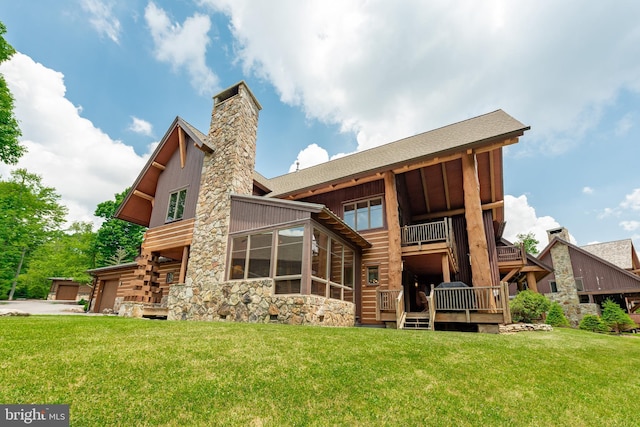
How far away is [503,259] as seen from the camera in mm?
17172

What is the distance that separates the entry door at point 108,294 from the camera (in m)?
19.0

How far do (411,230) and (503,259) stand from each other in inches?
309

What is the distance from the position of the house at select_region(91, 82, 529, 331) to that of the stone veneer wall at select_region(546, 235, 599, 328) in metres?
13.1

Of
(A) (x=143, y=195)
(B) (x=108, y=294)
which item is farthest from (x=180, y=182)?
(B) (x=108, y=294)

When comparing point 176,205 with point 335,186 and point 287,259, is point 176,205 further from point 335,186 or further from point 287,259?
point 335,186

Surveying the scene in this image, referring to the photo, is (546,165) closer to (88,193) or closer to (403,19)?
(403,19)

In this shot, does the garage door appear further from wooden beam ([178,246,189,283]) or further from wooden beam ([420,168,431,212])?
wooden beam ([420,168,431,212])

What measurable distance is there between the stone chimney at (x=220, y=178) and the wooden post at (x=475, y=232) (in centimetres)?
893

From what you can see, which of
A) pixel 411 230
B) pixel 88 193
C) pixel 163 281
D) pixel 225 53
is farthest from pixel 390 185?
pixel 88 193

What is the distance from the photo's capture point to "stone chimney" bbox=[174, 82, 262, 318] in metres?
11.7

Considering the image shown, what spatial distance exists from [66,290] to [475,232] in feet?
137

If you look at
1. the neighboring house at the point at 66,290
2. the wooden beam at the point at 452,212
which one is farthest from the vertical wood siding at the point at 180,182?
Answer: the neighboring house at the point at 66,290

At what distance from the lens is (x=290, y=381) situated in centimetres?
376

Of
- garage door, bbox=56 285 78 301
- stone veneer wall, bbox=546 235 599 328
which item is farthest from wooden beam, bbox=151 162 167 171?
stone veneer wall, bbox=546 235 599 328
